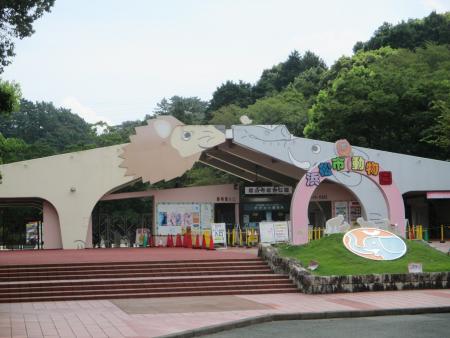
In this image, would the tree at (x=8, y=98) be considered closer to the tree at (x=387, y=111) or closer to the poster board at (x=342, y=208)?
the poster board at (x=342, y=208)

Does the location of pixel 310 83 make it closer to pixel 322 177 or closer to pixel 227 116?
pixel 227 116

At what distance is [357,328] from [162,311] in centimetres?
425

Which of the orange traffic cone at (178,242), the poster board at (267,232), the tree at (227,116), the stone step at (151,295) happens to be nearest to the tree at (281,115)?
the tree at (227,116)

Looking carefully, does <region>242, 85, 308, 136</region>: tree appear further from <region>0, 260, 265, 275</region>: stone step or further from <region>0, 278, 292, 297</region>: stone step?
<region>0, 278, 292, 297</region>: stone step

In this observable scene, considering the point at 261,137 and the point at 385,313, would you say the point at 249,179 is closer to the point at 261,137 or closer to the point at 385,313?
the point at 261,137

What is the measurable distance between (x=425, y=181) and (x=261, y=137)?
27.9ft

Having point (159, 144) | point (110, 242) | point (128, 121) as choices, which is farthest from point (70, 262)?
point (128, 121)

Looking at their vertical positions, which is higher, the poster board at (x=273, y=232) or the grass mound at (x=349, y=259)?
the poster board at (x=273, y=232)

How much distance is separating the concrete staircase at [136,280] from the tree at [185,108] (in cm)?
4144

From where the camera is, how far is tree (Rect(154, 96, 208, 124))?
202ft

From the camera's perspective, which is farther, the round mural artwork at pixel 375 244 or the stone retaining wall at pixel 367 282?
the round mural artwork at pixel 375 244

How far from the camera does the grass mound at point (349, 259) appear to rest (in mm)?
17572

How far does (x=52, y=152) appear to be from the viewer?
45219 millimetres

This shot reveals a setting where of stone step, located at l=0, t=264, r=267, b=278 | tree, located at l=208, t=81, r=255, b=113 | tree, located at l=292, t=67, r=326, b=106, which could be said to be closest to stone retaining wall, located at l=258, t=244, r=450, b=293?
stone step, located at l=0, t=264, r=267, b=278
